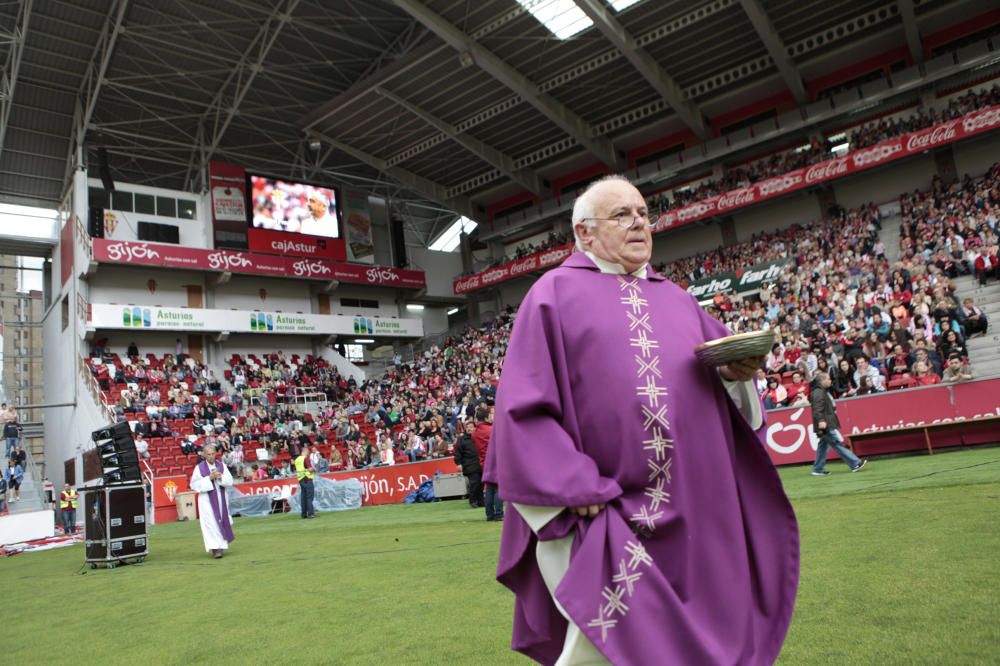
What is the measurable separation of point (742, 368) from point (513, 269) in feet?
111

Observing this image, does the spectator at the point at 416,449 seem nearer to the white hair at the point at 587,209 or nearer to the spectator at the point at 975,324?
the spectator at the point at 975,324

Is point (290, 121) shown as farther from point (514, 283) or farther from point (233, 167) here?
point (514, 283)

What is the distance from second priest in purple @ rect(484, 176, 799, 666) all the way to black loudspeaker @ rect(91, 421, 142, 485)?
34.9ft

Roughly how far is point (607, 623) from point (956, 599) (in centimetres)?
269

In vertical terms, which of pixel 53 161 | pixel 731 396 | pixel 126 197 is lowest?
pixel 731 396

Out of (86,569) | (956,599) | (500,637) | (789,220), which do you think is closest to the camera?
(956,599)

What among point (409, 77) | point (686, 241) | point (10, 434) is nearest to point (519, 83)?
point (409, 77)

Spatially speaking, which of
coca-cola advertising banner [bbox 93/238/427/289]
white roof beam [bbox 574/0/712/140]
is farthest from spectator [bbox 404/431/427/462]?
coca-cola advertising banner [bbox 93/238/427/289]

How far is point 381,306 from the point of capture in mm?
40375

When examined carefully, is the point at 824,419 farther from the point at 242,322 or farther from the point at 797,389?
the point at 242,322

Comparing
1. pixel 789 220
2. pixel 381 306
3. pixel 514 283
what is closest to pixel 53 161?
pixel 381 306

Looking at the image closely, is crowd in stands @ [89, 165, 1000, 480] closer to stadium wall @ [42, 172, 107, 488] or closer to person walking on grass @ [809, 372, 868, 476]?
stadium wall @ [42, 172, 107, 488]

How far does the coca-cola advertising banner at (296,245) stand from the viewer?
34.1m

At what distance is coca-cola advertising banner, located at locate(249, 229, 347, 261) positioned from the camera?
112ft
